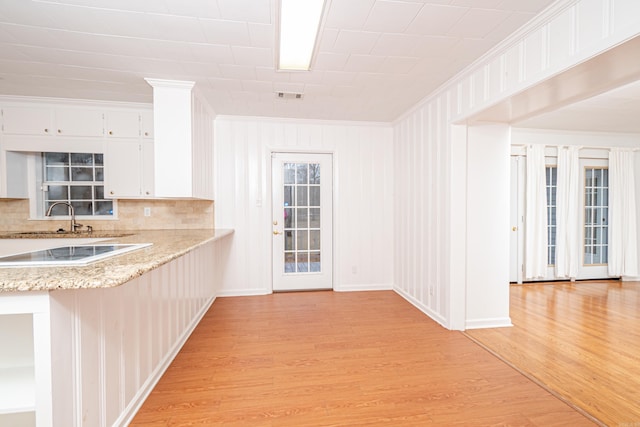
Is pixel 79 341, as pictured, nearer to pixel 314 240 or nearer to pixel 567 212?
pixel 314 240

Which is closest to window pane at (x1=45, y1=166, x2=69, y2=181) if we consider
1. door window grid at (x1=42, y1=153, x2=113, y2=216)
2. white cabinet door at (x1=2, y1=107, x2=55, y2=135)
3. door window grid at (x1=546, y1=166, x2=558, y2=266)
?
door window grid at (x1=42, y1=153, x2=113, y2=216)

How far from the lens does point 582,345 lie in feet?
8.32

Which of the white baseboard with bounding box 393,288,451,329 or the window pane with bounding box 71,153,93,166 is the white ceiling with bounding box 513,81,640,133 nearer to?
the white baseboard with bounding box 393,288,451,329

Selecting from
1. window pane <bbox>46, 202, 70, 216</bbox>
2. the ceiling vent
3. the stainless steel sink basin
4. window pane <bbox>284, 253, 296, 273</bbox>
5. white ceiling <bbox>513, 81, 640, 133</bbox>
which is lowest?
window pane <bbox>284, 253, 296, 273</bbox>

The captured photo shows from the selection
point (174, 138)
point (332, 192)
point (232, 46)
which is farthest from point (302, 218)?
point (232, 46)

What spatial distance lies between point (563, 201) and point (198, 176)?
565cm

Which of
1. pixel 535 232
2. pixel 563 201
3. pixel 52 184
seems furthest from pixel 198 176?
pixel 563 201

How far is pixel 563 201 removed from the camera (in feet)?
15.2

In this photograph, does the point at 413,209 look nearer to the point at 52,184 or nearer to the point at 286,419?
the point at 286,419

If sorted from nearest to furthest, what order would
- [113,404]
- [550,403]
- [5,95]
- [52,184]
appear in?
[113,404]
[550,403]
[5,95]
[52,184]

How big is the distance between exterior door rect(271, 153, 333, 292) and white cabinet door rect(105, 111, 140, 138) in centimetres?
175

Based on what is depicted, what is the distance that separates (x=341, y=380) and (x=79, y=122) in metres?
4.02

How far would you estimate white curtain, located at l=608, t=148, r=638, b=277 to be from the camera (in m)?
4.73

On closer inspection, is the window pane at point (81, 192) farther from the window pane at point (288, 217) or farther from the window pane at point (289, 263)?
the window pane at point (289, 263)
